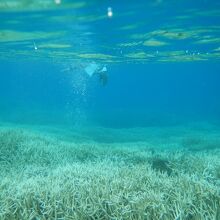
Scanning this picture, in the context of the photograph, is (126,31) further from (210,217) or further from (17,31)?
(210,217)

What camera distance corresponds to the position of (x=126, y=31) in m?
22.9

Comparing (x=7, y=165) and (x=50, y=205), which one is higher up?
(x=50, y=205)

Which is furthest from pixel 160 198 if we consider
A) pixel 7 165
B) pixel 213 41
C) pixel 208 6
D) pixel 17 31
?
pixel 213 41

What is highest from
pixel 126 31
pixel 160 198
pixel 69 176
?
pixel 126 31

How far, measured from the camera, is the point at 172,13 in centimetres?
1778

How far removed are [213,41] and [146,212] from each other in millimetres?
23308

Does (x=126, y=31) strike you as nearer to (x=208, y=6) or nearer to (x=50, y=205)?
(x=208, y=6)

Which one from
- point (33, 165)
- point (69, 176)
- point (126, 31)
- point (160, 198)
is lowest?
point (33, 165)

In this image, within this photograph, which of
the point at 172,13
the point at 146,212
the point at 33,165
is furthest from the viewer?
the point at 172,13

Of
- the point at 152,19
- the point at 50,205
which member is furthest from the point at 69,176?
the point at 152,19

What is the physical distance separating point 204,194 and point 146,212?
4.06 ft

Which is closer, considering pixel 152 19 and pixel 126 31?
pixel 152 19

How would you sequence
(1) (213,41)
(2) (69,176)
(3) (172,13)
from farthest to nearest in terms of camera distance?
1. (1) (213,41)
2. (3) (172,13)
3. (2) (69,176)

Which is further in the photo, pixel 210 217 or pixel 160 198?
pixel 160 198
